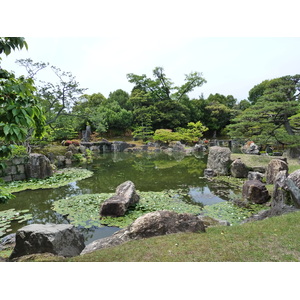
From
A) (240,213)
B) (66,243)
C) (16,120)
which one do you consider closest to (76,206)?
(66,243)

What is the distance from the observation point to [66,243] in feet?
10.7

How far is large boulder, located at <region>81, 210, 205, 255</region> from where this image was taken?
10.9 feet

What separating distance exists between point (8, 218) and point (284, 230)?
561 centimetres

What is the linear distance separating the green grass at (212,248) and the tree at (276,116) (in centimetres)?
748

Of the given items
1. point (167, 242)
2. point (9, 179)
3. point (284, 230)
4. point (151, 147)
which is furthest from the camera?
point (151, 147)

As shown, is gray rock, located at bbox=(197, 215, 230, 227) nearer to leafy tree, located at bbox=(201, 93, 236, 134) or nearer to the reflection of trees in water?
the reflection of trees in water

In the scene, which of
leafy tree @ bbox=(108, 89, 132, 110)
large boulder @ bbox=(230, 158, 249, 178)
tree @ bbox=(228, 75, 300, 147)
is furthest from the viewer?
leafy tree @ bbox=(108, 89, 132, 110)

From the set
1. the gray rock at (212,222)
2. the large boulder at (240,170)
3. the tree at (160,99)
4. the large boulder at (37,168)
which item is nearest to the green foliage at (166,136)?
the tree at (160,99)

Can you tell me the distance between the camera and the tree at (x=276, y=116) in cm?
941

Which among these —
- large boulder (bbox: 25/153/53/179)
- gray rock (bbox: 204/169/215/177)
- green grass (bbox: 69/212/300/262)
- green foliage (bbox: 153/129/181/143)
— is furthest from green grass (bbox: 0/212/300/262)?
green foliage (bbox: 153/129/181/143)

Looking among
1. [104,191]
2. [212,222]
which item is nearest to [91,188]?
[104,191]

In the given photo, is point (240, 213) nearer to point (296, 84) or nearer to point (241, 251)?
point (241, 251)

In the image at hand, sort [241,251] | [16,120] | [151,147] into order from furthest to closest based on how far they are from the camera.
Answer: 1. [151,147]
2. [241,251]
3. [16,120]

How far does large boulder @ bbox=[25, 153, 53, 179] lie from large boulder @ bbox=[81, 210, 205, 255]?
646cm
